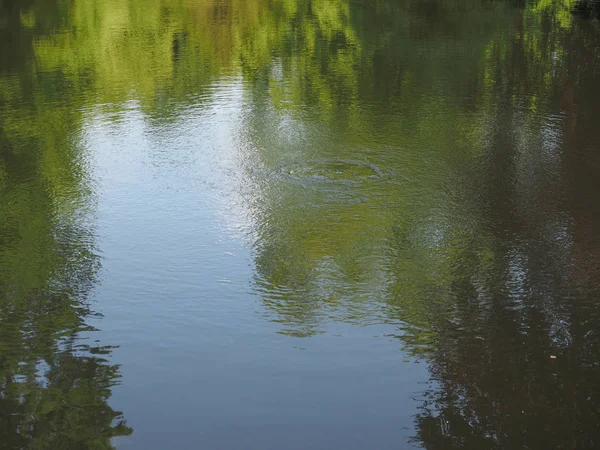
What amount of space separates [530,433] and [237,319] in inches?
63.1

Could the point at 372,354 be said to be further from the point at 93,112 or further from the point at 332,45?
the point at 332,45

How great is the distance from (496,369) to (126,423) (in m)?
1.72

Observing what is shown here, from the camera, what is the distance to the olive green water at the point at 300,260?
3.53m

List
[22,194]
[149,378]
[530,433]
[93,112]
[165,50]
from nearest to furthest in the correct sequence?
[530,433] → [149,378] → [22,194] → [93,112] → [165,50]

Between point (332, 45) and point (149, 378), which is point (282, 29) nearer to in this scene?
point (332, 45)

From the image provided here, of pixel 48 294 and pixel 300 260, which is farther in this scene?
pixel 300 260

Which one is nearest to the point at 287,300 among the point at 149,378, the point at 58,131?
the point at 149,378

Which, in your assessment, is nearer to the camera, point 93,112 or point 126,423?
point 126,423

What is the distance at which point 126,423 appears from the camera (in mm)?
3443

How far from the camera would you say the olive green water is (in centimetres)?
353

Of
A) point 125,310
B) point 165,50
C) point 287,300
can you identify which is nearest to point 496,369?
point 287,300

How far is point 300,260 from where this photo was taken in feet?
16.2

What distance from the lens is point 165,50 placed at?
1202cm

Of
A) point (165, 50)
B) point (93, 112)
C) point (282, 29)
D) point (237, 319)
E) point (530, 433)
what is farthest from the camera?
point (282, 29)
